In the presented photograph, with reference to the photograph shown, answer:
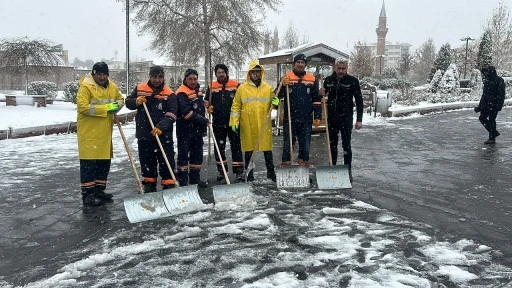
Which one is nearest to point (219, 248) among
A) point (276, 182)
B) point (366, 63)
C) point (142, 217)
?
point (142, 217)

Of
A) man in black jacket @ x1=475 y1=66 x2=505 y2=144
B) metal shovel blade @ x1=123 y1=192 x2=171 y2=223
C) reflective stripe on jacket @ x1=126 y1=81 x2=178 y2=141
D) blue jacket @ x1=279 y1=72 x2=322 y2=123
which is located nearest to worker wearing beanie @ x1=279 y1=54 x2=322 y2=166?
blue jacket @ x1=279 y1=72 x2=322 y2=123

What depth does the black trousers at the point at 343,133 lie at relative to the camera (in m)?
6.30

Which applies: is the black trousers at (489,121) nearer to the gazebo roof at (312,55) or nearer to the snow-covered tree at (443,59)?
the gazebo roof at (312,55)

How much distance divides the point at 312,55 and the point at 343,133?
4.92 meters

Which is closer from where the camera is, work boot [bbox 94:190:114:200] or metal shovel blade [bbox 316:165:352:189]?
work boot [bbox 94:190:114:200]

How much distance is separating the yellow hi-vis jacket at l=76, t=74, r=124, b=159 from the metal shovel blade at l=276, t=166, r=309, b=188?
88.8 inches

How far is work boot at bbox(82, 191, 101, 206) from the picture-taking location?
5223 mm

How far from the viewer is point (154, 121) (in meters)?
5.44

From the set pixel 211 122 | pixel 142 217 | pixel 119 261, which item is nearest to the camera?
pixel 119 261

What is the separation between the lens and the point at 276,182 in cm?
602

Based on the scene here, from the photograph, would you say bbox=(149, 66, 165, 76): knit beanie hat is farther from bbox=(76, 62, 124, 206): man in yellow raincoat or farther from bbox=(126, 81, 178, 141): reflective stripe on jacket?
bbox=(76, 62, 124, 206): man in yellow raincoat

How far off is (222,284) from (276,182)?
2.91 metres

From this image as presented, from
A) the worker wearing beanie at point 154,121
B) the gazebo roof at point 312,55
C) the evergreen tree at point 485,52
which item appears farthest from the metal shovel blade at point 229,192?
the evergreen tree at point 485,52

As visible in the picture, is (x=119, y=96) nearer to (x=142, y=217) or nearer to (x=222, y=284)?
(x=142, y=217)
